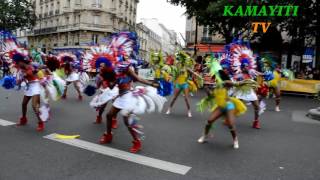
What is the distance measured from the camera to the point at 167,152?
19.1 ft

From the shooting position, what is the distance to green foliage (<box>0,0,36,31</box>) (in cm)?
4269

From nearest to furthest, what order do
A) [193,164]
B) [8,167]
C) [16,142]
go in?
[8,167] → [193,164] → [16,142]

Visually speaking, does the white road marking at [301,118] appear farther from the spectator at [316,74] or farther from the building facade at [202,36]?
the building facade at [202,36]

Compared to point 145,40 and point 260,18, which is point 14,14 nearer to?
point 260,18

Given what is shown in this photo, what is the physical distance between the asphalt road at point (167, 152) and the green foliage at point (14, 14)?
38383 millimetres

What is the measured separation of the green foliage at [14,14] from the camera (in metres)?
42.7

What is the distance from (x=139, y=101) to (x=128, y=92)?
0.93ft

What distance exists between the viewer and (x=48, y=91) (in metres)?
7.38

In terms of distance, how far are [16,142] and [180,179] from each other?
10.4 feet

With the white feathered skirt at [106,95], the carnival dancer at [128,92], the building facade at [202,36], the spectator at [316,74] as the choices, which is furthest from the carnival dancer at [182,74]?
the building facade at [202,36]

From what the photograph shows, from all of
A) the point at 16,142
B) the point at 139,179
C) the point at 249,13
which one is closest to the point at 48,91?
the point at 16,142

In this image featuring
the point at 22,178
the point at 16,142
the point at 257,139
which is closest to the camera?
the point at 22,178

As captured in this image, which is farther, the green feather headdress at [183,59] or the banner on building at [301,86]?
the banner on building at [301,86]

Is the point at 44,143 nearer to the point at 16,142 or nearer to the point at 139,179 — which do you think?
the point at 16,142
